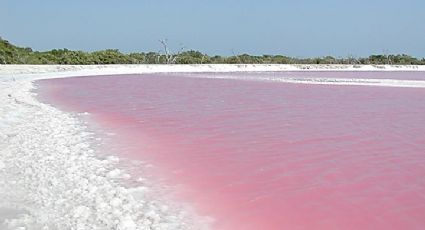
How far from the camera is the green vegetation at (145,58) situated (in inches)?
1779

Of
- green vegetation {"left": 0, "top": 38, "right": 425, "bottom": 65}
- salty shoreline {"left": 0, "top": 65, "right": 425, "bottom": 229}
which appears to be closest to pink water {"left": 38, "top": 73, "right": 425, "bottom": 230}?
salty shoreline {"left": 0, "top": 65, "right": 425, "bottom": 229}

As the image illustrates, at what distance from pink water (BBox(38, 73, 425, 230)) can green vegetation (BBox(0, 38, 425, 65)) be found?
3511 cm

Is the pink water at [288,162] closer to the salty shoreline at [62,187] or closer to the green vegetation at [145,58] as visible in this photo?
the salty shoreline at [62,187]

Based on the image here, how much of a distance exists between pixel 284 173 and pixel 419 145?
286cm

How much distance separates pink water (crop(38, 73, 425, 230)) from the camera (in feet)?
14.0

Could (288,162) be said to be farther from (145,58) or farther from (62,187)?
(145,58)

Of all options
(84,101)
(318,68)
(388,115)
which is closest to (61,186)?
(388,115)

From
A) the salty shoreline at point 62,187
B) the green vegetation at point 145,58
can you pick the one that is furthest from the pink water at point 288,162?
the green vegetation at point 145,58

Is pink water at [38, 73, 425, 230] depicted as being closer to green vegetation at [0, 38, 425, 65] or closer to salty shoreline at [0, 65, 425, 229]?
salty shoreline at [0, 65, 425, 229]

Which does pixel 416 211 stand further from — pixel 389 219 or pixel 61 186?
pixel 61 186

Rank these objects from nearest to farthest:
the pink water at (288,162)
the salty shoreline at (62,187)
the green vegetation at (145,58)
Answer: the salty shoreline at (62,187)
the pink water at (288,162)
the green vegetation at (145,58)

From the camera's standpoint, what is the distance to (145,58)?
59.4m

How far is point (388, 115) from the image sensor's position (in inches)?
447

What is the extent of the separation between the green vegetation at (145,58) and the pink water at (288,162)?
35.1 metres
